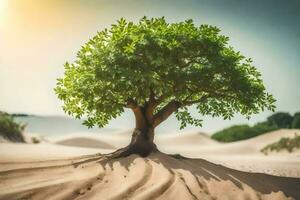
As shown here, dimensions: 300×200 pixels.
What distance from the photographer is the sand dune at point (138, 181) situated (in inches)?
117

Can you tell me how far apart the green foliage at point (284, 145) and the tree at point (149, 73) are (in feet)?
13.3

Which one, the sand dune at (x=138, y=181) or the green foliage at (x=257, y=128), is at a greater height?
the green foliage at (x=257, y=128)

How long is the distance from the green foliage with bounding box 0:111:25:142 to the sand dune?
3.58 meters

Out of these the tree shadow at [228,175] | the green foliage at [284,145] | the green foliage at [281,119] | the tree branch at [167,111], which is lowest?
the tree shadow at [228,175]

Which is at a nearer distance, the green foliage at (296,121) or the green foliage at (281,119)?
the green foliage at (296,121)

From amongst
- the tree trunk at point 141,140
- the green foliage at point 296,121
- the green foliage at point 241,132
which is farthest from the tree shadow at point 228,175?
the green foliage at point 241,132

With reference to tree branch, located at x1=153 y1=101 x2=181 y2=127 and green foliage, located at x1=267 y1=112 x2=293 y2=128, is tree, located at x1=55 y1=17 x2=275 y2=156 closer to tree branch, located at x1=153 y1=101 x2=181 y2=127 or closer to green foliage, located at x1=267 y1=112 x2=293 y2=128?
tree branch, located at x1=153 y1=101 x2=181 y2=127

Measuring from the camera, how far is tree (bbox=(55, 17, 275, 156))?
396 centimetres

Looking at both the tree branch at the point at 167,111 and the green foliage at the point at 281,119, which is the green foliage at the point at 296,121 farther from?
the tree branch at the point at 167,111

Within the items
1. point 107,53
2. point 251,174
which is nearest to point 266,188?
point 251,174

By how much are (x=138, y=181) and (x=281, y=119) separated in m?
7.85

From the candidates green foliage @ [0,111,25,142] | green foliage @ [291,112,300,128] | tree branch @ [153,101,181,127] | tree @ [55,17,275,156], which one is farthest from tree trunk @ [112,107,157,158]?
green foliage @ [291,112,300,128]

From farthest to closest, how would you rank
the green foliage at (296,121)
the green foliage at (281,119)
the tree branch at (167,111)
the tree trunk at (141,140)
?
the green foliage at (281,119), the green foliage at (296,121), the tree branch at (167,111), the tree trunk at (141,140)

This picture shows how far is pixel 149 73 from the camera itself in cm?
396
